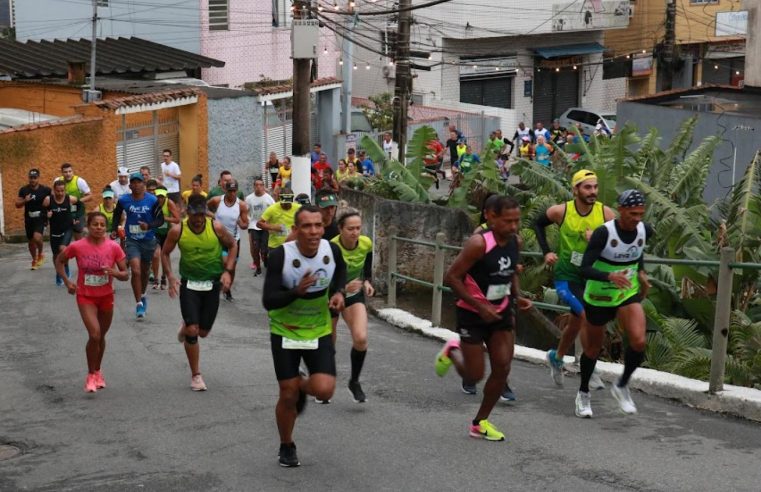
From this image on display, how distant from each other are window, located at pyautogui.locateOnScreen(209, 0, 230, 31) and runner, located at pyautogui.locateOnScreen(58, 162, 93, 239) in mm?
21798

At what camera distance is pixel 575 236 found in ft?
32.3

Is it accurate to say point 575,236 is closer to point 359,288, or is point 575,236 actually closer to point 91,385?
point 359,288

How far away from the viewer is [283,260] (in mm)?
7668

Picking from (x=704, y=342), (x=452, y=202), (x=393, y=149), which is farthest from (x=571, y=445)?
(x=393, y=149)

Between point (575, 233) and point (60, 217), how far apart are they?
1051 cm

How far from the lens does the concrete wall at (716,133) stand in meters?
20.5

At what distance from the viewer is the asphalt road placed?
7672mm

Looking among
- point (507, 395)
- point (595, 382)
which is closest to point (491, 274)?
point (507, 395)

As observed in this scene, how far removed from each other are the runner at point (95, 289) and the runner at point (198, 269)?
2.06 feet

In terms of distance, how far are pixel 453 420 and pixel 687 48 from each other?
44.5m

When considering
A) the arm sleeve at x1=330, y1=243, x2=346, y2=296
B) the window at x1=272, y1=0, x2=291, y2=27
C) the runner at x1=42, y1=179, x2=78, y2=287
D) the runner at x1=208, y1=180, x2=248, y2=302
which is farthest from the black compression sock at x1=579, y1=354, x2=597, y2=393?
the window at x1=272, y1=0, x2=291, y2=27

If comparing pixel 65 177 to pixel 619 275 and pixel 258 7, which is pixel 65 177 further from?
pixel 258 7

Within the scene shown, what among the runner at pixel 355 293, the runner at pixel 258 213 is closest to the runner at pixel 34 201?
the runner at pixel 258 213

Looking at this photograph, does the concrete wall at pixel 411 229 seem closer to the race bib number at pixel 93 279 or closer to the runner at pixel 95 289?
the runner at pixel 95 289
